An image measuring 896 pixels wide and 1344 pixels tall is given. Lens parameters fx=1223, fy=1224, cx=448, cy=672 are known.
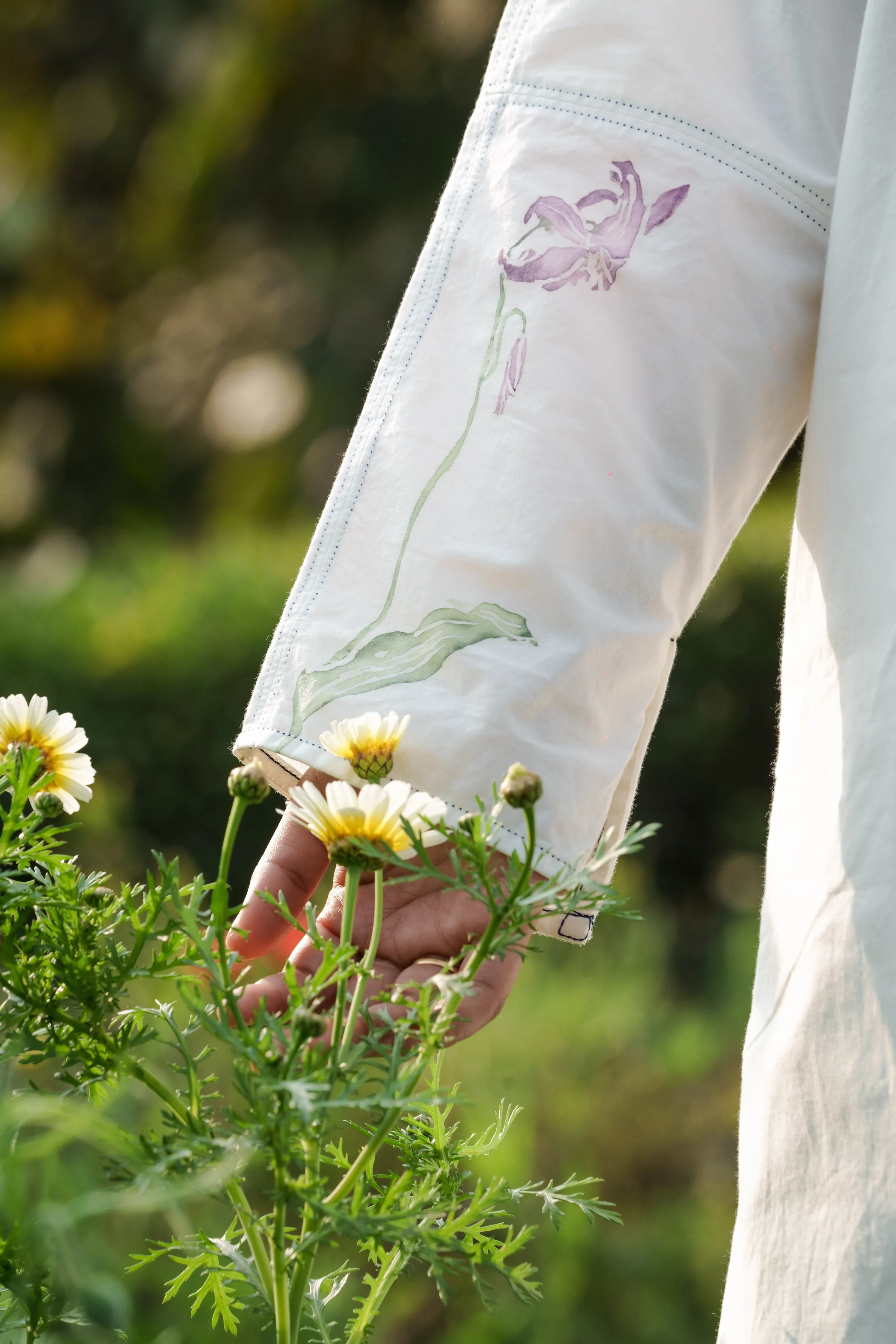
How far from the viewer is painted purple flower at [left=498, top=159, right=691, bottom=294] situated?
753mm

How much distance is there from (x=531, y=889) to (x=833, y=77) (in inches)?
24.5

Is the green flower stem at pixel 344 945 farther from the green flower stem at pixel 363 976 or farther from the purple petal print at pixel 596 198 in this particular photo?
the purple petal print at pixel 596 198

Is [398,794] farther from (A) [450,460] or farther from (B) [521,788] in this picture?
(A) [450,460]

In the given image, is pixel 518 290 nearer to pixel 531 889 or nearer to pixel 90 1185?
pixel 531 889

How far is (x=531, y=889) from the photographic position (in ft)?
1.51

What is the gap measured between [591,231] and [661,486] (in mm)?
164

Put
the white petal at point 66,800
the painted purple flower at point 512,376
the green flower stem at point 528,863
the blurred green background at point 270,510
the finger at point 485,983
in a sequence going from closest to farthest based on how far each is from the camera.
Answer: the green flower stem at point 528,863, the white petal at point 66,800, the finger at point 485,983, the painted purple flower at point 512,376, the blurred green background at point 270,510

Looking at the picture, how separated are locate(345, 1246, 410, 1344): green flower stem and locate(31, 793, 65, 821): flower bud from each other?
0.70 feet

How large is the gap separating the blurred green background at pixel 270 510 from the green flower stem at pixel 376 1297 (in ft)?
3.88

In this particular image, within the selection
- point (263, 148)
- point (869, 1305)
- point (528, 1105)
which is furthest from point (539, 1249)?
point (263, 148)

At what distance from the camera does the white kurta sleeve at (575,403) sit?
0.70m

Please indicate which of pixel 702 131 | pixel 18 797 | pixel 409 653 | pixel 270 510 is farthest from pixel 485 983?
pixel 270 510

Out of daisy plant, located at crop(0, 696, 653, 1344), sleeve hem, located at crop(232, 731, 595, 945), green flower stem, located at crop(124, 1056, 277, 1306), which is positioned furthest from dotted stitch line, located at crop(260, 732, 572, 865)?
green flower stem, located at crop(124, 1056, 277, 1306)

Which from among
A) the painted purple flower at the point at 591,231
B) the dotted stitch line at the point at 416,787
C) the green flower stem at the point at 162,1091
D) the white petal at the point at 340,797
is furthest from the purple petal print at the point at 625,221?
the green flower stem at the point at 162,1091
